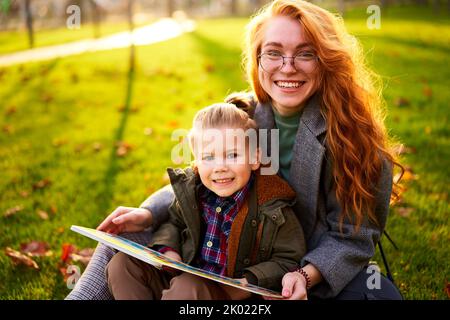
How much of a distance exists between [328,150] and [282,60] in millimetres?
493

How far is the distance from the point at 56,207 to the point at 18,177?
0.85 meters

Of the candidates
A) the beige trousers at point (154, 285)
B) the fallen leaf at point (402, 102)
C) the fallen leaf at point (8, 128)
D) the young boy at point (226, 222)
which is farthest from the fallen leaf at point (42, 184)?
the fallen leaf at point (402, 102)

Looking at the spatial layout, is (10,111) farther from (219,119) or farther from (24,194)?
(219,119)

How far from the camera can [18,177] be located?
4660 mm

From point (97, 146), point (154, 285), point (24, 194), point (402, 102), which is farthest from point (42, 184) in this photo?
point (402, 102)

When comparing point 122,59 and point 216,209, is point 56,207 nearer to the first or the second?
point 216,209

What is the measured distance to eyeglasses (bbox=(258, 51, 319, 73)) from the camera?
95.6 inches

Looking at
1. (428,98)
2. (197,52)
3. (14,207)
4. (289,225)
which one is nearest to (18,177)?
(14,207)

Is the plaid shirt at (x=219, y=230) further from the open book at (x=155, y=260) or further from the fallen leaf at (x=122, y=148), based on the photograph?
the fallen leaf at (x=122, y=148)

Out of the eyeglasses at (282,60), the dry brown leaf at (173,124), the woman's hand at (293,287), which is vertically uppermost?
the eyeglasses at (282,60)

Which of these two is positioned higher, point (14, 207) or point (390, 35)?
point (390, 35)

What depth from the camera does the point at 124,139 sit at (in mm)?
5566

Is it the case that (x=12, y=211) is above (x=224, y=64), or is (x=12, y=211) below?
below

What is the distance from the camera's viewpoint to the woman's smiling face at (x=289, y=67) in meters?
2.41
